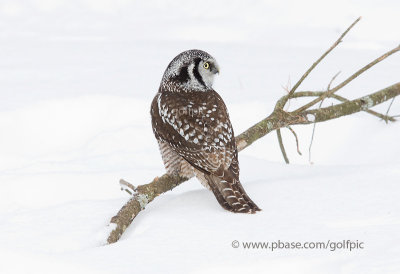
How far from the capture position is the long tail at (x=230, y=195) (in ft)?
14.0

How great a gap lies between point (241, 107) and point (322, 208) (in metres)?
4.09

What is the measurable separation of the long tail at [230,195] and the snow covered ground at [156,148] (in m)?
0.08

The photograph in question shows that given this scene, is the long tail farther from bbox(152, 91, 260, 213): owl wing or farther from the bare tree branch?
the bare tree branch

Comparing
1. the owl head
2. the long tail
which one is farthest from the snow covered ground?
the owl head

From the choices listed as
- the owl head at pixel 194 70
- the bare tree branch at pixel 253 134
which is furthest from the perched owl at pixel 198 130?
the bare tree branch at pixel 253 134

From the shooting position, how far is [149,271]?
342 centimetres

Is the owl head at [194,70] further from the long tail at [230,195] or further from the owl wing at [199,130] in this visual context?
the long tail at [230,195]

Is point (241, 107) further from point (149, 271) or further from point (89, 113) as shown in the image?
point (149, 271)

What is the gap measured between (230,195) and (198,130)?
549mm

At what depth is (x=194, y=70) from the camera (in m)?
4.93

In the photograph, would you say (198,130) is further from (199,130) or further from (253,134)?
(253,134)

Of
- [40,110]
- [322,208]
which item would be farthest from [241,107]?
[322,208]

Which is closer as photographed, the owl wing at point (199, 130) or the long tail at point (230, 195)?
the long tail at point (230, 195)

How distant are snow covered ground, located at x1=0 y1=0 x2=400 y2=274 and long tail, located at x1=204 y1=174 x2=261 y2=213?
0.08 m
